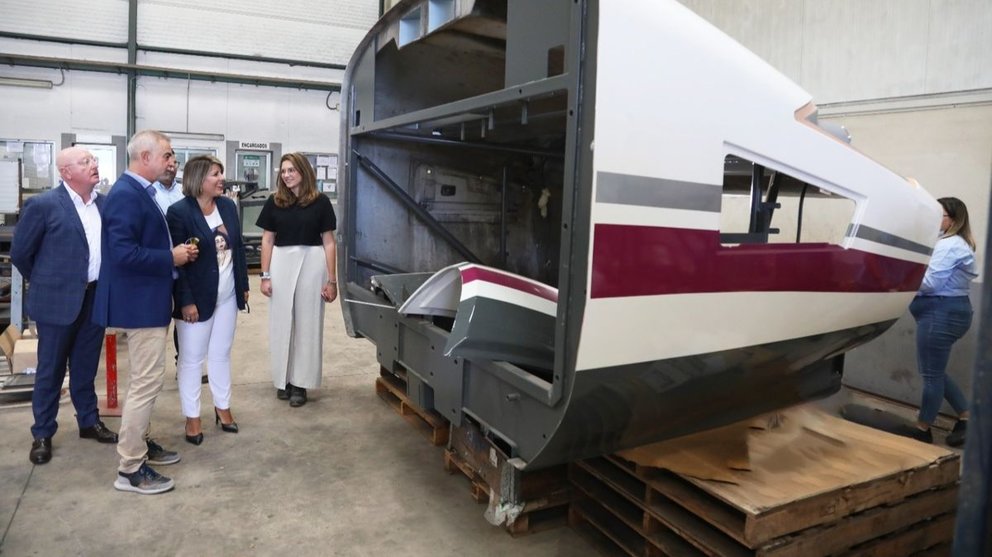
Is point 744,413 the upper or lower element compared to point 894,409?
upper

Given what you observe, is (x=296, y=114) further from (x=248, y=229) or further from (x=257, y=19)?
(x=248, y=229)

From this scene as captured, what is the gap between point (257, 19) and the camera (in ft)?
38.7

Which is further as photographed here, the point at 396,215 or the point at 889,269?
the point at 396,215

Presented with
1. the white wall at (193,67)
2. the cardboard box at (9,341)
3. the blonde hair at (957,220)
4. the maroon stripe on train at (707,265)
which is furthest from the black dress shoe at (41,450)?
the white wall at (193,67)

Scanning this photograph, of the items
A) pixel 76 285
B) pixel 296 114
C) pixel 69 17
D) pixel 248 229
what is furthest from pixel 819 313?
pixel 69 17

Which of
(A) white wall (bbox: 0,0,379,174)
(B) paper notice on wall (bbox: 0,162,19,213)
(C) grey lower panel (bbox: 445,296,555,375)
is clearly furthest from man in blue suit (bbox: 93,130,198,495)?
Answer: (A) white wall (bbox: 0,0,379,174)

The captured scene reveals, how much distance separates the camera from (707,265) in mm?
2105

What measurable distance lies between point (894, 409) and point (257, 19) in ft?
37.4

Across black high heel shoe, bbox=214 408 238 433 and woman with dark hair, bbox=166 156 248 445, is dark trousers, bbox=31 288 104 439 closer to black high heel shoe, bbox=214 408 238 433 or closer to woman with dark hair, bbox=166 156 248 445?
woman with dark hair, bbox=166 156 248 445

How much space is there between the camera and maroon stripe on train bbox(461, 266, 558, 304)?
2.33m

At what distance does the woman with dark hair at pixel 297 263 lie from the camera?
4.16 metres

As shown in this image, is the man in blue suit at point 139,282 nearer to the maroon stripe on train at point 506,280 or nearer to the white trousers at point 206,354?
the white trousers at point 206,354

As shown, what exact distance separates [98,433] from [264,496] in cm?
129

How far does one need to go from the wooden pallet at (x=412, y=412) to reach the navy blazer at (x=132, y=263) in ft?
4.29
